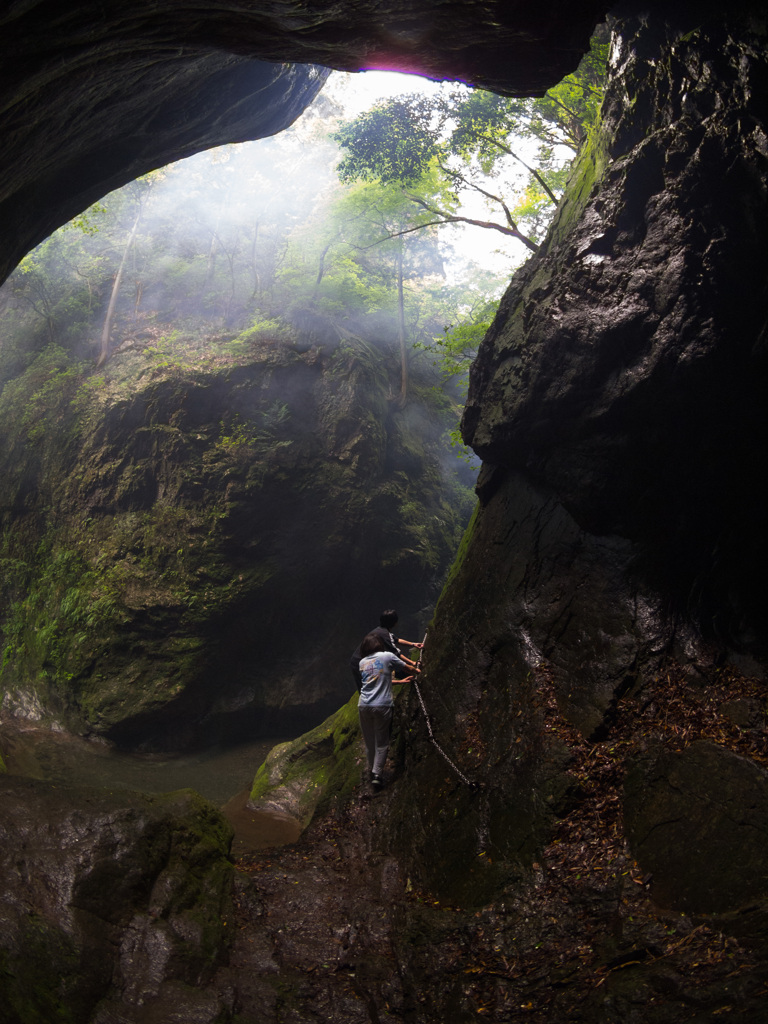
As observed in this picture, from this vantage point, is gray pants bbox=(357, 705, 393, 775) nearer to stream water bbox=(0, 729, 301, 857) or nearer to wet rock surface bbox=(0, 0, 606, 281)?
stream water bbox=(0, 729, 301, 857)

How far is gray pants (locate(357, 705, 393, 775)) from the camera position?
25.8ft

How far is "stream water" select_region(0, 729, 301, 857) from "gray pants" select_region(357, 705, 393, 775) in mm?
2164

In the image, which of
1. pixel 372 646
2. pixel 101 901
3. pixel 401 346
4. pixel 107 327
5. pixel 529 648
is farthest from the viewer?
pixel 401 346

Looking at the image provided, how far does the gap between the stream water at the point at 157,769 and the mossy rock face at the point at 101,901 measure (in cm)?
368

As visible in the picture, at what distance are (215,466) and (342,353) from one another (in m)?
5.69

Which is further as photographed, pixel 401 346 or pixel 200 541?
pixel 401 346

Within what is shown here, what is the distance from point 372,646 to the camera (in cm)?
803

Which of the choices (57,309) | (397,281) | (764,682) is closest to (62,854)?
(764,682)

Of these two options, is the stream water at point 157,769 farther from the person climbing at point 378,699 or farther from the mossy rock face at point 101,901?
the mossy rock face at point 101,901

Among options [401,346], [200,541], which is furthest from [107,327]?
[401,346]

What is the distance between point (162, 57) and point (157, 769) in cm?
1192

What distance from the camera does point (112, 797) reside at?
5.57m

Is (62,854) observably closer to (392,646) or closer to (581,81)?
(392,646)

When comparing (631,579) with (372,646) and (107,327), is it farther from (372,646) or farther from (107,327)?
(107,327)
